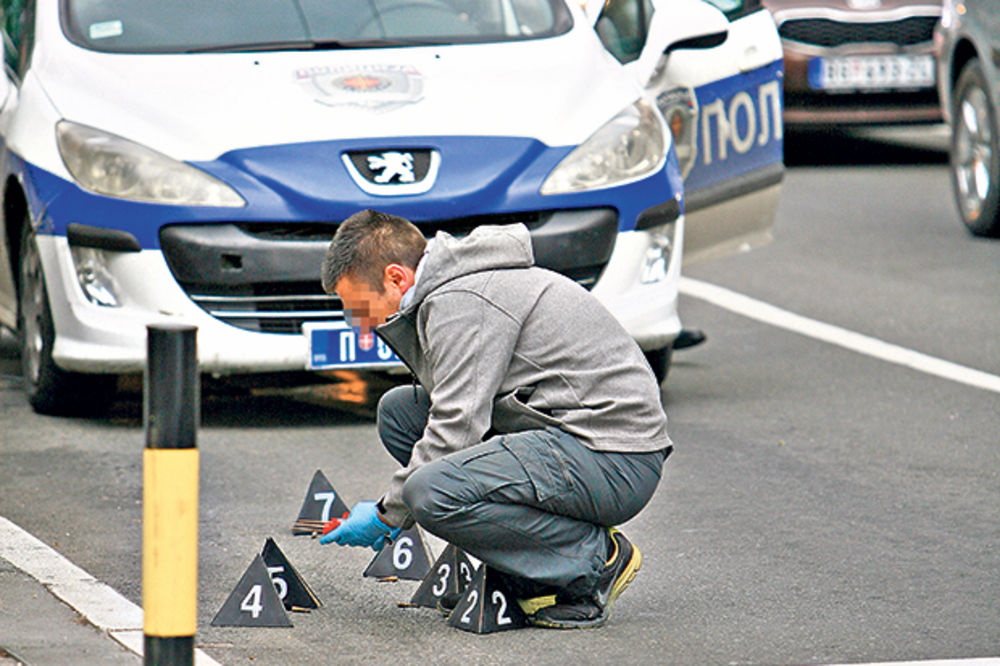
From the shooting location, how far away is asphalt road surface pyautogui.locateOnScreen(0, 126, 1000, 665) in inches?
175

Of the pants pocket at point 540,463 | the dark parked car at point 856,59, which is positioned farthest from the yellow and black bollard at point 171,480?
the dark parked car at point 856,59

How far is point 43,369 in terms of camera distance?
6652 mm

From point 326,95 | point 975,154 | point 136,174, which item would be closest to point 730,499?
point 326,95

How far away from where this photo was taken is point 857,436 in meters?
6.54

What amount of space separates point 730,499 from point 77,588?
196cm

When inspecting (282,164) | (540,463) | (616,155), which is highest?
(282,164)

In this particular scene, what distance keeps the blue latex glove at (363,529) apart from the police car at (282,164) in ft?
5.89

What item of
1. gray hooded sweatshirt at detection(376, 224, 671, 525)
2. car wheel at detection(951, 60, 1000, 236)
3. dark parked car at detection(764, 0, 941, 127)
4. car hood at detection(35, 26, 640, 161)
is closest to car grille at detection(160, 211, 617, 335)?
car hood at detection(35, 26, 640, 161)

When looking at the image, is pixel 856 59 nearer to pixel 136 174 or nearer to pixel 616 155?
pixel 616 155

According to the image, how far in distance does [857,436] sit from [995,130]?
3978 millimetres

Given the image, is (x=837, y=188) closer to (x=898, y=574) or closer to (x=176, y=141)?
(x=176, y=141)

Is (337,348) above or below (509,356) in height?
below

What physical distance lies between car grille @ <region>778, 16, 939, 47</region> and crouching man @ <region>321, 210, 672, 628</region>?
29.6ft

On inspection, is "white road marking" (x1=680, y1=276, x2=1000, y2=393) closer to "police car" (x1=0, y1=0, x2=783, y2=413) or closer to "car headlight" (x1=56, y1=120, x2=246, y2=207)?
"police car" (x1=0, y1=0, x2=783, y2=413)
